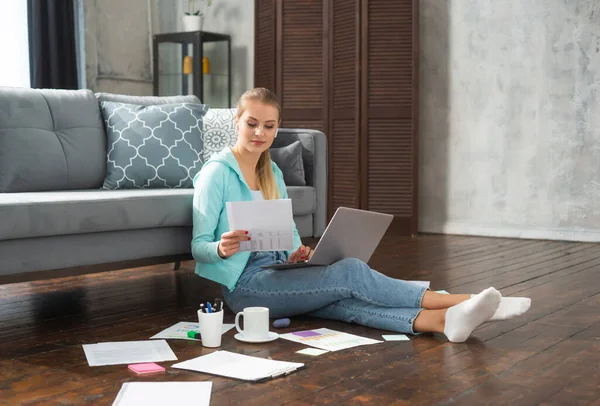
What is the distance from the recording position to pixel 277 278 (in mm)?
2574

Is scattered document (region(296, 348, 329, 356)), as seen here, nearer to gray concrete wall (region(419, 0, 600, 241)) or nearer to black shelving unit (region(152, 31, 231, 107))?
gray concrete wall (region(419, 0, 600, 241))

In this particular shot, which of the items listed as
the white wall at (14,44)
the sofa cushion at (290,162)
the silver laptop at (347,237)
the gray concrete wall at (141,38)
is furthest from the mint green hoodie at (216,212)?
the gray concrete wall at (141,38)

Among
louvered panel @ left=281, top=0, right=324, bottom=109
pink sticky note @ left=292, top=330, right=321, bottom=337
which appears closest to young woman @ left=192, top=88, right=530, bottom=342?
pink sticky note @ left=292, top=330, right=321, bottom=337

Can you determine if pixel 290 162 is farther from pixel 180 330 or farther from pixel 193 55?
pixel 193 55

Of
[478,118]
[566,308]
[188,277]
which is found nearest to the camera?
[566,308]

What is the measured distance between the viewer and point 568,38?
518 centimetres

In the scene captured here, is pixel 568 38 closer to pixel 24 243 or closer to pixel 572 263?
pixel 572 263

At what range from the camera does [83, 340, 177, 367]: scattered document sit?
216 centimetres

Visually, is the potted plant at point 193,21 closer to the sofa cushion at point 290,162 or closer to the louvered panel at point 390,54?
the louvered panel at point 390,54

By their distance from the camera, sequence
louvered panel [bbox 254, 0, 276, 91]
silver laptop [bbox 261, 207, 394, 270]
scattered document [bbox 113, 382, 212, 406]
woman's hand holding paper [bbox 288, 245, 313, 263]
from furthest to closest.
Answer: louvered panel [bbox 254, 0, 276, 91], woman's hand holding paper [bbox 288, 245, 313, 263], silver laptop [bbox 261, 207, 394, 270], scattered document [bbox 113, 382, 212, 406]

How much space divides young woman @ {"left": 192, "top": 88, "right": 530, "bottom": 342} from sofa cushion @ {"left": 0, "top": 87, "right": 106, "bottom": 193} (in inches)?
32.6

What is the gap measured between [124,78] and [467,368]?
5.01 m

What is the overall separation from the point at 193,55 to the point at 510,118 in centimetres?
258

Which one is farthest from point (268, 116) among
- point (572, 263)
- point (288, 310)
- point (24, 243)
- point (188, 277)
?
point (572, 263)
